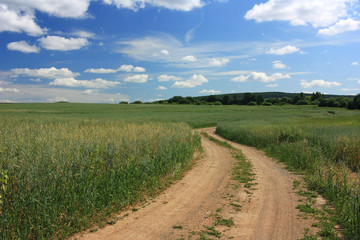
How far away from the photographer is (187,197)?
7.98 meters

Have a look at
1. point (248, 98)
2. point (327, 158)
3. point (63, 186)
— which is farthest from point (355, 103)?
point (63, 186)

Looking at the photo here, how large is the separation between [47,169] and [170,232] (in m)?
3.13

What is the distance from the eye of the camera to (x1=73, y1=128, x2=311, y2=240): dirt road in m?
5.54

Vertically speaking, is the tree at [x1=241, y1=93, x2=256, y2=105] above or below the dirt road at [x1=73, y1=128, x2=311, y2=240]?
above

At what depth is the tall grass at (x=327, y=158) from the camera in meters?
6.00

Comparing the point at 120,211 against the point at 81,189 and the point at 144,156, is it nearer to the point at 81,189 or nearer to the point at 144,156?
the point at 81,189

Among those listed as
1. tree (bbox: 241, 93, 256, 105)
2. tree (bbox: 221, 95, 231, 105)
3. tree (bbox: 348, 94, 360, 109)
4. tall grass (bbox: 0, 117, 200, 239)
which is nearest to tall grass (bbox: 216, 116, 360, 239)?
tall grass (bbox: 0, 117, 200, 239)

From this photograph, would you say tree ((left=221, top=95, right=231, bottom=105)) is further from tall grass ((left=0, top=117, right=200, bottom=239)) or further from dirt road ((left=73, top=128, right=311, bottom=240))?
tall grass ((left=0, top=117, right=200, bottom=239))

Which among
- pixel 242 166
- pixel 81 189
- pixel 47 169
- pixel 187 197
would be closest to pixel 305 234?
pixel 187 197

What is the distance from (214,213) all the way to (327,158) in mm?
9487

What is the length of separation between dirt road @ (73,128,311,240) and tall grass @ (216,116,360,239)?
3.21 feet

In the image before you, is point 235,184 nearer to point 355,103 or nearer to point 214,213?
point 214,213

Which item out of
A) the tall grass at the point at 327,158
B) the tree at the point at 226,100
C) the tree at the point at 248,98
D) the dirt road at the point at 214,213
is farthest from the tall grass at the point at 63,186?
the tree at the point at 248,98

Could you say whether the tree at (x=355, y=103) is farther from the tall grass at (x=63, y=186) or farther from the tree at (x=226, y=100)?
the tall grass at (x=63, y=186)
